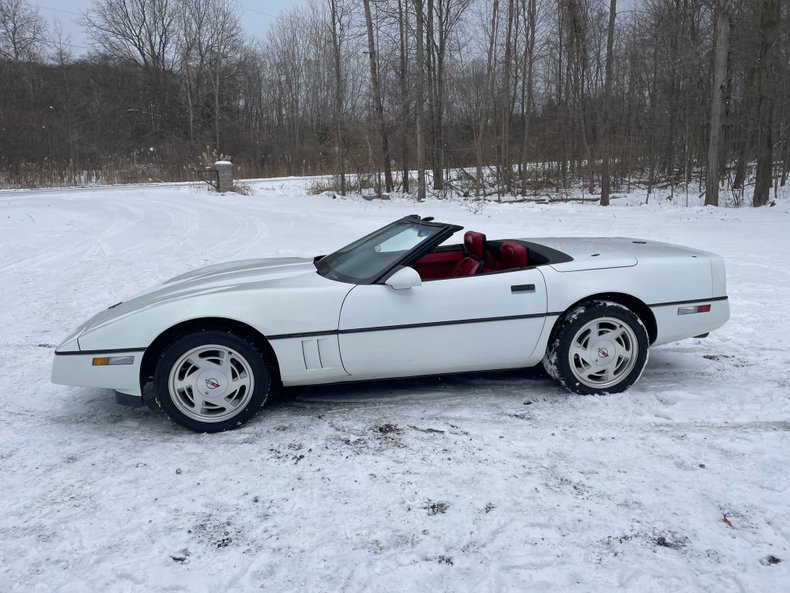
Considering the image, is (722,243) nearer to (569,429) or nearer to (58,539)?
(569,429)

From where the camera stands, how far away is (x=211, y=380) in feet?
11.2

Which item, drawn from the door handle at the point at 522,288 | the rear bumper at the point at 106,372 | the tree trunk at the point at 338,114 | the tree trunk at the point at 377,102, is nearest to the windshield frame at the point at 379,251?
the door handle at the point at 522,288

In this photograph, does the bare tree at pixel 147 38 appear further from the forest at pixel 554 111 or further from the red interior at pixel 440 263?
the red interior at pixel 440 263

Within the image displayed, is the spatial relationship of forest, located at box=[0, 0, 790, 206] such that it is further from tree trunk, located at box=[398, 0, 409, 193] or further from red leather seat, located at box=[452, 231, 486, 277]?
red leather seat, located at box=[452, 231, 486, 277]

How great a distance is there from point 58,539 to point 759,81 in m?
21.2

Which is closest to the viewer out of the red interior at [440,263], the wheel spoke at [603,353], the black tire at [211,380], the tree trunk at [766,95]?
the black tire at [211,380]

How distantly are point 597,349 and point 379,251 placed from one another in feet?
5.09

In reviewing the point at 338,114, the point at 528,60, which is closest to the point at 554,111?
the point at 528,60

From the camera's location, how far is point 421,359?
141 inches

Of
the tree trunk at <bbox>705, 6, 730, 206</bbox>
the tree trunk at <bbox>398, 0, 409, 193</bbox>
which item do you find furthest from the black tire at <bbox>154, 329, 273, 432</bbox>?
the tree trunk at <bbox>398, 0, 409, 193</bbox>

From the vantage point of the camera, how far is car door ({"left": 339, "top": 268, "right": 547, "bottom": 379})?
3.49 metres

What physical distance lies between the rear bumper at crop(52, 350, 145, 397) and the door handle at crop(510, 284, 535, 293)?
7.27 ft

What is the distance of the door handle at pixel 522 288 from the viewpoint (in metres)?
3.65

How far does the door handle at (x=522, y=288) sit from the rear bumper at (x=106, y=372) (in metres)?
2.22
